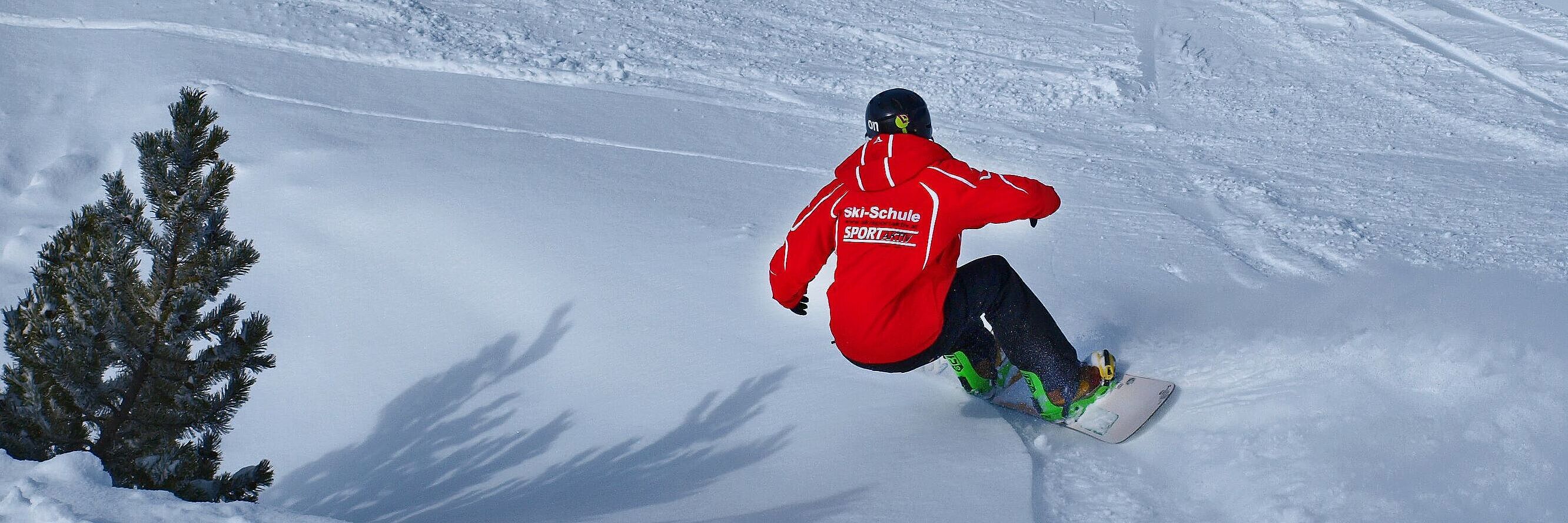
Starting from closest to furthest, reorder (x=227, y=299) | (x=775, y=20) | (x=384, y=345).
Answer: (x=227, y=299), (x=384, y=345), (x=775, y=20)

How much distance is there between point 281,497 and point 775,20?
7406 mm

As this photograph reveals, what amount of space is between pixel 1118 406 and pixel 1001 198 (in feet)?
3.12

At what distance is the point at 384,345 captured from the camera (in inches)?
161

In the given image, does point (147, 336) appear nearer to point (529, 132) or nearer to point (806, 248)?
point (806, 248)

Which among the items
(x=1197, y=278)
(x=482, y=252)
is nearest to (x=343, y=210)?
(x=482, y=252)

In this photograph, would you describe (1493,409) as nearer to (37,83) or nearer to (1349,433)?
(1349,433)

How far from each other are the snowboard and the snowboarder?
6 cm

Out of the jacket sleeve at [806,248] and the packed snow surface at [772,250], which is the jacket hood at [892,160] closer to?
the jacket sleeve at [806,248]

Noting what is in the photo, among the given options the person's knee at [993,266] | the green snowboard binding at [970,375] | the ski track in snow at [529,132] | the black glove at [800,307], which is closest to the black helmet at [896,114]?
the person's knee at [993,266]

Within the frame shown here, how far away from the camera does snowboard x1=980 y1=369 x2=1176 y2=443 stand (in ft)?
11.2

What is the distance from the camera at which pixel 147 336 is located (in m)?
2.68

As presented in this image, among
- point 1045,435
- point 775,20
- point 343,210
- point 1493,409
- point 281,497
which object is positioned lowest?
point 1493,409

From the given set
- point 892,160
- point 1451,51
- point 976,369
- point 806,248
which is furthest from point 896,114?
point 1451,51

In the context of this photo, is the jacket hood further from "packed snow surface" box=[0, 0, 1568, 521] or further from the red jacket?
"packed snow surface" box=[0, 0, 1568, 521]
